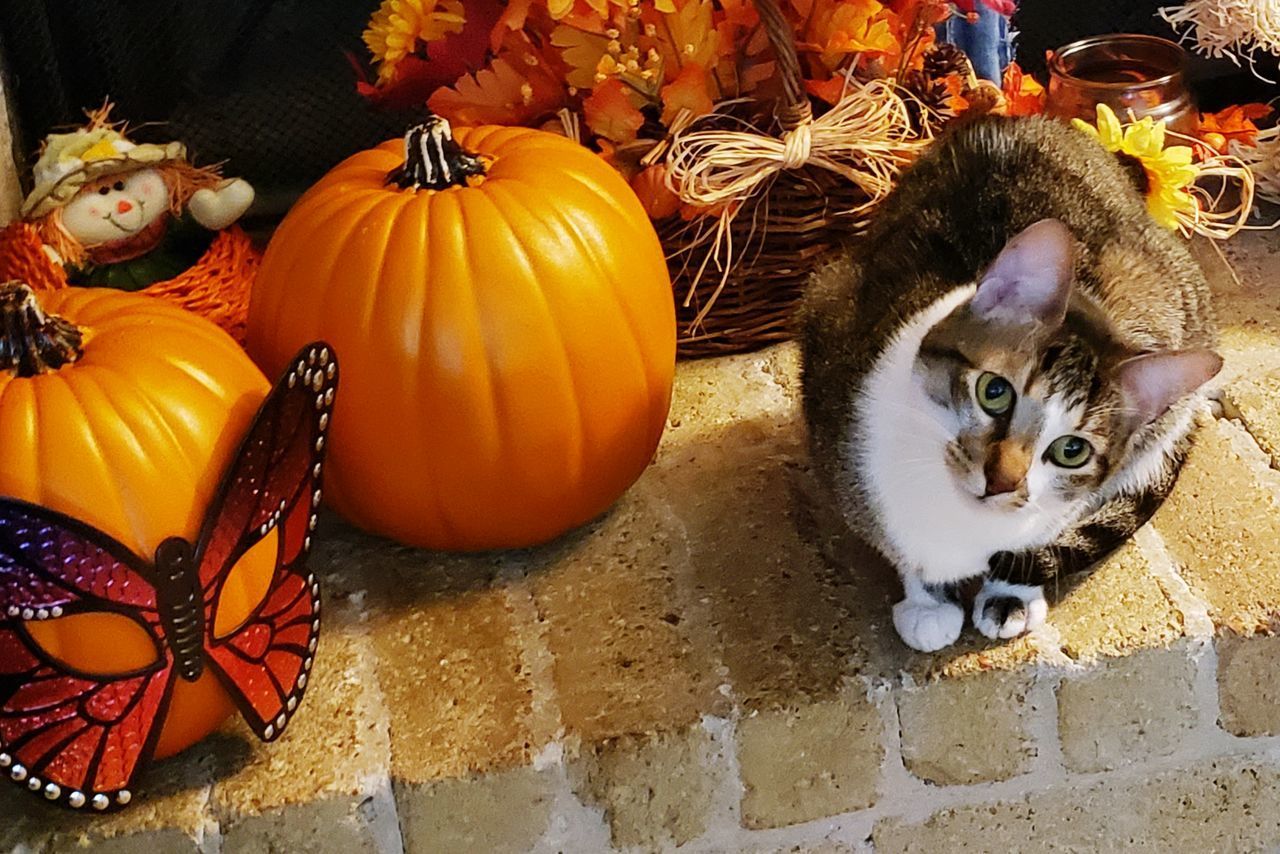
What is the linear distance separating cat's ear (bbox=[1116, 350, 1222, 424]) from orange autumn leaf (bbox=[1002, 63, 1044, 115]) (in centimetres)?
58

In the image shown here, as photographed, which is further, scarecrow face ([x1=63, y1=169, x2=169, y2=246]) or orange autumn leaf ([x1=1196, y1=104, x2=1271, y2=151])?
orange autumn leaf ([x1=1196, y1=104, x2=1271, y2=151])

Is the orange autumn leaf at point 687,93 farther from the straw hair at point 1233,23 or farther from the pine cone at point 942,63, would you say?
the straw hair at point 1233,23

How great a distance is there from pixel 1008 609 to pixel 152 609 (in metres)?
0.61

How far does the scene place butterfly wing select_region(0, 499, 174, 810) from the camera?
2.26 feet

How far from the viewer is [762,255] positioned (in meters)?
1.16

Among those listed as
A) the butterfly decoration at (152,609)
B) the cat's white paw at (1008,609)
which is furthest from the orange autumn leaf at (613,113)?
the cat's white paw at (1008,609)

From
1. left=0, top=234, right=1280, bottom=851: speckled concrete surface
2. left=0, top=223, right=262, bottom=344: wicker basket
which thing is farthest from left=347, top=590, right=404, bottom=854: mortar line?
left=0, top=223, right=262, bottom=344: wicker basket

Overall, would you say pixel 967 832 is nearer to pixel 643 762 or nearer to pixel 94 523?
pixel 643 762

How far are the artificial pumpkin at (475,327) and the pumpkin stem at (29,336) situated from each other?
181 millimetres

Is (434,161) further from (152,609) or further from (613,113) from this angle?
(152,609)

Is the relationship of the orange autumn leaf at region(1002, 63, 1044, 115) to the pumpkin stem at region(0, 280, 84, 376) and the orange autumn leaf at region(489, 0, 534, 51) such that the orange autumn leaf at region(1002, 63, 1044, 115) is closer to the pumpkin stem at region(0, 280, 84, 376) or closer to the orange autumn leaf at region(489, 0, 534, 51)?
the orange autumn leaf at region(489, 0, 534, 51)

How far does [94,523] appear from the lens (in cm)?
73

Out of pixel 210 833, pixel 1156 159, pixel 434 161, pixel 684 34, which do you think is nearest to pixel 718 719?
pixel 210 833

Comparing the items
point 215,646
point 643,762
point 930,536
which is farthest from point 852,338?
point 215,646
